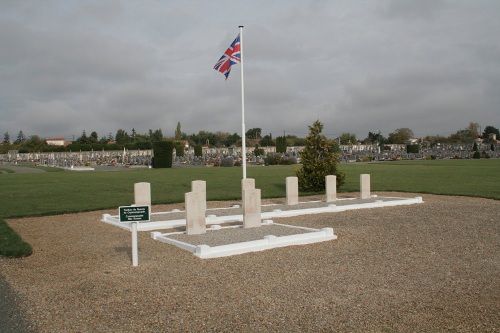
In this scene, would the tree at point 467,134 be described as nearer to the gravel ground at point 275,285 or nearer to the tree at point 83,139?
the tree at point 83,139

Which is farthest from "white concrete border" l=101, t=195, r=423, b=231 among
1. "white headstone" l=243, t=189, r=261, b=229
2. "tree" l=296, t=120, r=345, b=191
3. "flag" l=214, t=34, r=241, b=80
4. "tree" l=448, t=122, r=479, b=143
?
"tree" l=448, t=122, r=479, b=143

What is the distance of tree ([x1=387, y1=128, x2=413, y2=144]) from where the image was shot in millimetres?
111500

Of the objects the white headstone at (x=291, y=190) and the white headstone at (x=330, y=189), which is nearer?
the white headstone at (x=291, y=190)

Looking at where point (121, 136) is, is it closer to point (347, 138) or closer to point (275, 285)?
point (347, 138)

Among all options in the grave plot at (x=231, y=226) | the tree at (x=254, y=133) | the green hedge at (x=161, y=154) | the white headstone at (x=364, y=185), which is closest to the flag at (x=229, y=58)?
the grave plot at (x=231, y=226)

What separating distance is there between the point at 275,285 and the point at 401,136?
112m

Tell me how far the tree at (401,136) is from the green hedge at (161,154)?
250 feet

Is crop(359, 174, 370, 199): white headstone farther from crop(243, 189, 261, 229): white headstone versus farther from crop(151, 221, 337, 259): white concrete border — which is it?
crop(151, 221, 337, 259): white concrete border

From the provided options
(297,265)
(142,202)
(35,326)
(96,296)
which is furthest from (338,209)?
(35,326)

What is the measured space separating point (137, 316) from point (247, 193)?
5894 millimetres

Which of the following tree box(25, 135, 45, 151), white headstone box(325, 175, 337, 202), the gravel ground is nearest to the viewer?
the gravel ground

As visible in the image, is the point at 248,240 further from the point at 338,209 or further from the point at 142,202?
the point at 338,209

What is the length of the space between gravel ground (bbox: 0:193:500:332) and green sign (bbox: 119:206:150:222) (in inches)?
29.6

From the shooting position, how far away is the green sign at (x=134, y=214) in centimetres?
779
